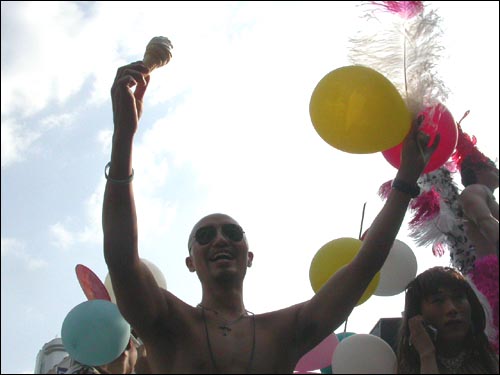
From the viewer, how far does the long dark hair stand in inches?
105

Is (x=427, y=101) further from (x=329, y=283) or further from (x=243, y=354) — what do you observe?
(x=243, y=354)

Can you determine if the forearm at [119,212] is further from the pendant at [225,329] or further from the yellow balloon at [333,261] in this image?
the yellow balloon at [333,261]

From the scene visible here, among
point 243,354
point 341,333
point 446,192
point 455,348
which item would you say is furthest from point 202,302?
point 341,333

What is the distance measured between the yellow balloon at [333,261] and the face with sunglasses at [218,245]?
30.3 inches

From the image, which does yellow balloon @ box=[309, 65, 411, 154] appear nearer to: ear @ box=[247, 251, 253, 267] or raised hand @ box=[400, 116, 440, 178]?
raised hand @ box=[400, 116, 440, 178]

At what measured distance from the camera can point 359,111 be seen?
8.44 feet

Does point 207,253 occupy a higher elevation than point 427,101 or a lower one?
lower

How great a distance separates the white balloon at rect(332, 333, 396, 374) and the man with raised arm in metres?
0.45

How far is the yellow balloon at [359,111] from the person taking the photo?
2.50 metres

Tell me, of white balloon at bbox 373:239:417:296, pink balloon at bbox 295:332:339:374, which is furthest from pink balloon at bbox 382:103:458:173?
pink balloon at bbox 295:332:339:374

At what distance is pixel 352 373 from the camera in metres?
2.76

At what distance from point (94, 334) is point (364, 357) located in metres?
1.47

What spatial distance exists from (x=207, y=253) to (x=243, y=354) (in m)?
0.50

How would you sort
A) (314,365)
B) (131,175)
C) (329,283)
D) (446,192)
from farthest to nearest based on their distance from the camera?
(314,365) < (446,192) < (329,283) < (131,175)
